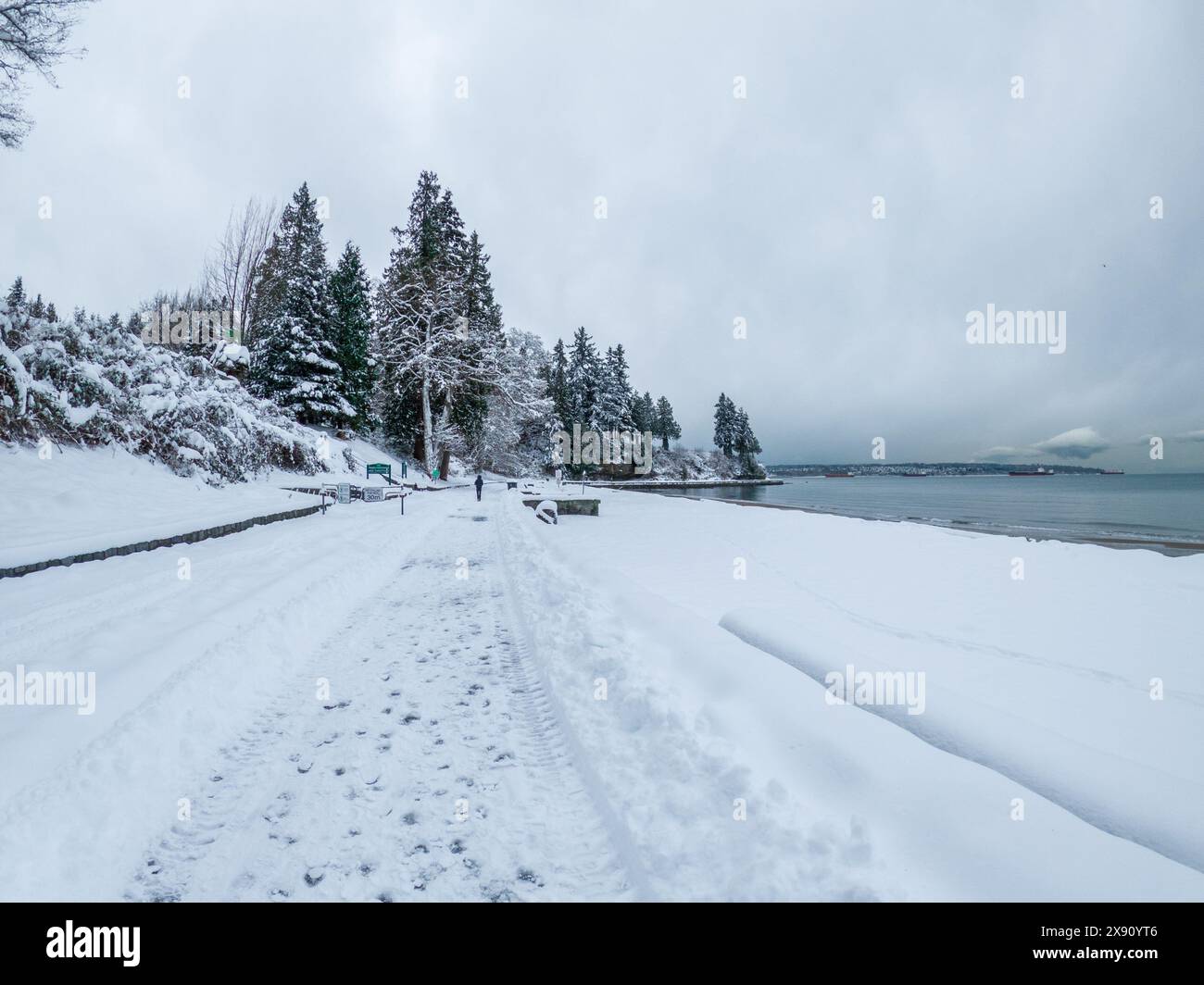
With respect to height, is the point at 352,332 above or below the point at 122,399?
above

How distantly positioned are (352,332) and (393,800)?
3246cm

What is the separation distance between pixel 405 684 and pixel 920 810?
3.41 m

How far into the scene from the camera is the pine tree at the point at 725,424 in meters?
87.8

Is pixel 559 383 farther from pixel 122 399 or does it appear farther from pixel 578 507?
pixel 122 399

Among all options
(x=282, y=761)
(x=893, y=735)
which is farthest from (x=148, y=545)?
(x=893, y=735)

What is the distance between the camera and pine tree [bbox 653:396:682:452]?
9119 cm

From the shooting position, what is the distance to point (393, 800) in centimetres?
264

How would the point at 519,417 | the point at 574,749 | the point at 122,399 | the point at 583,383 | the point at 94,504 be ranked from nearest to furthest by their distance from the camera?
the point at 574,749 < the point at 94,504 < the point at 122,399 < the point at 519,417 < the point at 583,383

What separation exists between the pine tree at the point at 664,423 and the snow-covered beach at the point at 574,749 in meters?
85.3

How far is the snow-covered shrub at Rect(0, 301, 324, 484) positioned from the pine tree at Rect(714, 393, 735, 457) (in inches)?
3014

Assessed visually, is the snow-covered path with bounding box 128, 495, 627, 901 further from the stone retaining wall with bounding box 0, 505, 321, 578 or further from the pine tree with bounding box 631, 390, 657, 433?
the pine tree with bounding box 631, 390, 657, 433

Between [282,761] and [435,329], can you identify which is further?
[435,329]

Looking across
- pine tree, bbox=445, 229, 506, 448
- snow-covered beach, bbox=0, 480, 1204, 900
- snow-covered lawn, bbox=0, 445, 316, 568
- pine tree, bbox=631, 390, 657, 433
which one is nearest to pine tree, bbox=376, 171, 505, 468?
pine tree, bbox=445, 229, 506, 448
